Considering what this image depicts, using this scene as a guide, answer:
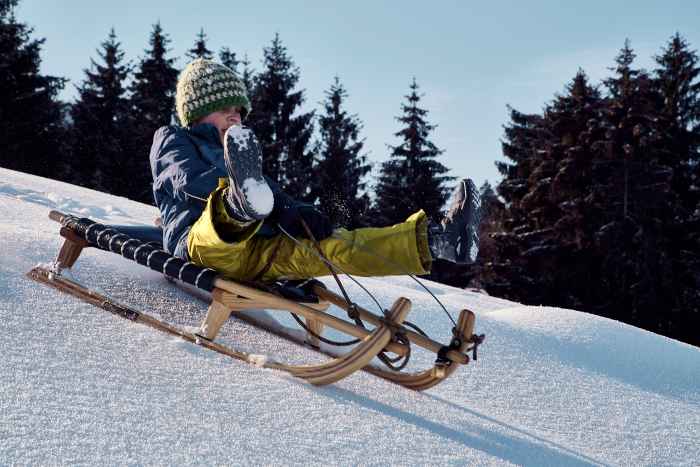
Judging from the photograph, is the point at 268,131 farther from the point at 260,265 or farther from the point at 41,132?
the point at 260,265

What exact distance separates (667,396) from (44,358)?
2.77 meters

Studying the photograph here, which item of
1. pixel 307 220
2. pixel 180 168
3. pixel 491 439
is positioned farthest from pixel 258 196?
pixel 491 439

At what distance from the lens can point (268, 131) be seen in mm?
21906

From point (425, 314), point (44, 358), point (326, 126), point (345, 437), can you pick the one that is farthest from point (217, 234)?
point (326, 126)

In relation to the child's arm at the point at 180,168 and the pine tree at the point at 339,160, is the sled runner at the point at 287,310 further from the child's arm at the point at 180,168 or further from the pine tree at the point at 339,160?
the pine tree at the point at 339,160

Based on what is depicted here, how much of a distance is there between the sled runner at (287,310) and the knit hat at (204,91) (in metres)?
0.61

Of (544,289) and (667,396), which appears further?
(544,289)

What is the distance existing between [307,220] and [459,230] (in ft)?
1.86

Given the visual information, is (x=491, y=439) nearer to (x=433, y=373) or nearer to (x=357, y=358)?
(x=433, y=373)

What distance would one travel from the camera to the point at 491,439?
2.04 meters

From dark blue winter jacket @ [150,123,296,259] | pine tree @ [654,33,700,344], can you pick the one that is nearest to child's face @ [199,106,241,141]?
dark blue winter jacket @ [150,123,296,259]

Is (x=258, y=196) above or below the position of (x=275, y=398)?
above

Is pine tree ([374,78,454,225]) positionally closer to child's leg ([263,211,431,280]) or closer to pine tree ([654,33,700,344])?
pine tree ([654,33,700,344])

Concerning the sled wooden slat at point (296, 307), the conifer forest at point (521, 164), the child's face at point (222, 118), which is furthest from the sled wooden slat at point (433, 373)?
the conifer forest at point (521, 164)
